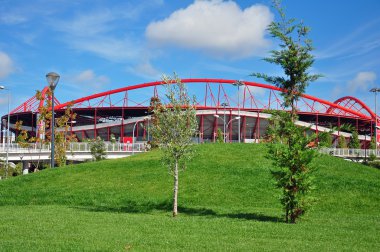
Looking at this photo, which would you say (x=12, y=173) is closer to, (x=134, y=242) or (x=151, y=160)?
(x=151, y=160)

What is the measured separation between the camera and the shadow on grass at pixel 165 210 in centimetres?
1808

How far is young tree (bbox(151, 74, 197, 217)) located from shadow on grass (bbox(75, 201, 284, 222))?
1.79 meters

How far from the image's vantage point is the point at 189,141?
19125mm

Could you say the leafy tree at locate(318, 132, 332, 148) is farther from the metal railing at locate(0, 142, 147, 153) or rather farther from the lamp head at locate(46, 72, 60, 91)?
the metal railing at locate(0, 142, 147, 153)

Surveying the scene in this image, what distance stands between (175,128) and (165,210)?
15.4 feet

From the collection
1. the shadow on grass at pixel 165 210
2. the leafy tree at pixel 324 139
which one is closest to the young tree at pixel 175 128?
the shadow on grass at pixel 165 210

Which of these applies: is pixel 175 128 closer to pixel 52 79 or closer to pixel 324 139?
pixel 324 139

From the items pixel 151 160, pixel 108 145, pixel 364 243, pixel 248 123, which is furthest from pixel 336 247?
pixel 248 123

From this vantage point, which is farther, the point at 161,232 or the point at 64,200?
the point at 64,200

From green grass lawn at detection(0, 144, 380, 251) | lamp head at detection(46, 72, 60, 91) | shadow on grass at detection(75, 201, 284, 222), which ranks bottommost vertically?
shadow on grass at detection(75, 201, 284, 222)

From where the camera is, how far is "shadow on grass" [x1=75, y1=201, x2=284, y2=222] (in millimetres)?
18078

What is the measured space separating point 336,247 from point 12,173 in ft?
149

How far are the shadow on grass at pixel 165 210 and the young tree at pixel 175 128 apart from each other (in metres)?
1.79

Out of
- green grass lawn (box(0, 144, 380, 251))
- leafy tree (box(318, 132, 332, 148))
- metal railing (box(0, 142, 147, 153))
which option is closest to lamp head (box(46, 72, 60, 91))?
green grass lawn (box(0, 144, 380, 251))
